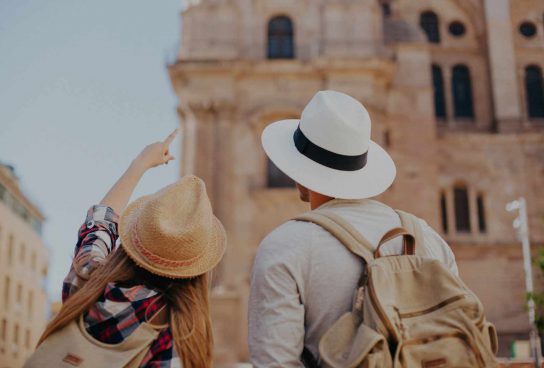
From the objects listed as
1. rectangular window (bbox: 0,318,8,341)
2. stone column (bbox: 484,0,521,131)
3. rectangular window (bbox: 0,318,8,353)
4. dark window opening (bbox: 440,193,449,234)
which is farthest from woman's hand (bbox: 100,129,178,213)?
rectangular window (bbox: 0,318,8,341)

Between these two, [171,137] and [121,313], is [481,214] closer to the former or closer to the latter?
[171,137]

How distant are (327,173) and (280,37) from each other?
85.5ft

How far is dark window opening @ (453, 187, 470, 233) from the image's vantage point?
2948 centimetres

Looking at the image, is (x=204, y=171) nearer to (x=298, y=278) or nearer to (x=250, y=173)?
(x=250, y=173)

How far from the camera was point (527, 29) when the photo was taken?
3275cm

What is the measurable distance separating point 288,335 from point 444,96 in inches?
1176

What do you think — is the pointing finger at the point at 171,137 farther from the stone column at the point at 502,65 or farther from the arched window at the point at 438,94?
the arched window at the point at 438,94

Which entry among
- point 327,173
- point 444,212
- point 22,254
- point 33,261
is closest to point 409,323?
point 327,173

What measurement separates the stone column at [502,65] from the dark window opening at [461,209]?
3.13 m

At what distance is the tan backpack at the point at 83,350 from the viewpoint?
9.42 ft

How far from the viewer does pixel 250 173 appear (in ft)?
88.2

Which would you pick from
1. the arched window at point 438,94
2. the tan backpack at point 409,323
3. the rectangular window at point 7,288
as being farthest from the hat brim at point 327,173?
the rectangular window at point 7,288

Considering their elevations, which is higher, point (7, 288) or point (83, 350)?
point (83, 350)

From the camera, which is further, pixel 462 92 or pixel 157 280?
pixel 462 92
